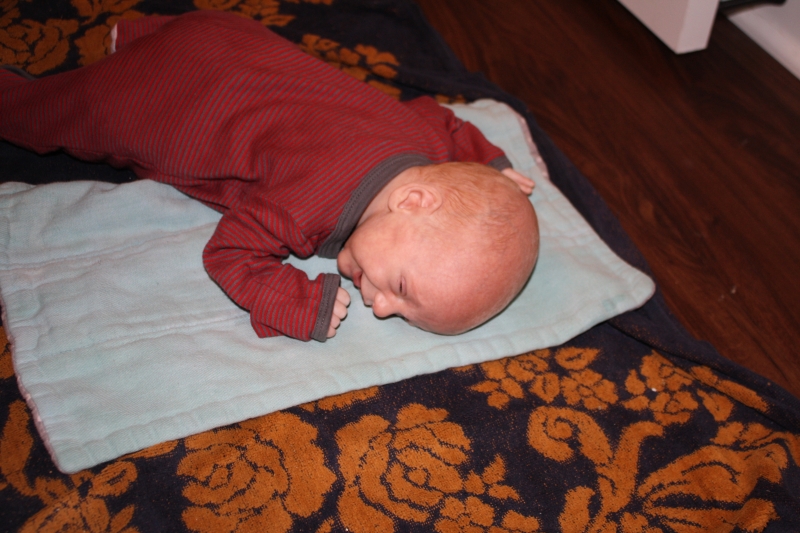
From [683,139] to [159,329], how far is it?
4.27 feet

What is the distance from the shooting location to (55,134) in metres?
1.17

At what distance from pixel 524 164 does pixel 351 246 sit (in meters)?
0.55

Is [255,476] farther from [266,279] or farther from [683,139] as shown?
[683,139]

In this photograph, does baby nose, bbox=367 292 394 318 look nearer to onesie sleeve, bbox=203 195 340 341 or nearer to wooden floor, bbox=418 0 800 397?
onesie sleeve, bbox=203 195 340 341

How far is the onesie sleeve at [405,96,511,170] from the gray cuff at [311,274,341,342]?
402 mm

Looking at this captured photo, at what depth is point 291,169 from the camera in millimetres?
1063

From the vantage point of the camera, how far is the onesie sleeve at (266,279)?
1034mm

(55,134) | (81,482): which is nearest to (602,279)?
(81,482)

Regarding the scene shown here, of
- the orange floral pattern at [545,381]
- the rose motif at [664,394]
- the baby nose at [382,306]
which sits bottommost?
the rose motif at [664,394]

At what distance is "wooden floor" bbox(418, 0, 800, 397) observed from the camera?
131cm

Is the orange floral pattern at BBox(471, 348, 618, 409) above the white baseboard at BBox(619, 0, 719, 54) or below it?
below

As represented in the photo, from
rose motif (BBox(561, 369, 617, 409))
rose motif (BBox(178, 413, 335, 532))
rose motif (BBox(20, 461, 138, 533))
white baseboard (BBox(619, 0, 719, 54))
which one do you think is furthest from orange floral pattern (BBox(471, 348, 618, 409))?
white baseboard (BBox(619, 0, 719, 54))

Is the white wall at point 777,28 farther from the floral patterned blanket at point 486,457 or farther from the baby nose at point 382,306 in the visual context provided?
the baby nose at point 382,306

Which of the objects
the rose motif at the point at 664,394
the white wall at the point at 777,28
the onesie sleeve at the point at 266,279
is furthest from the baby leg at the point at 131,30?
the white wall at the point at 777,28
